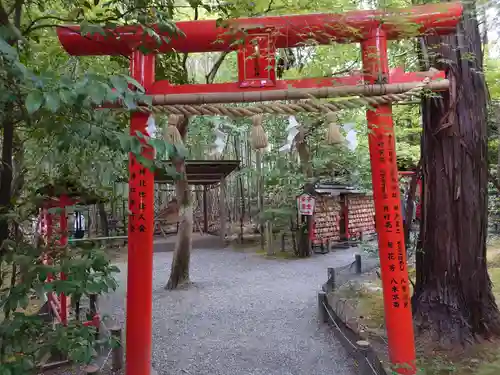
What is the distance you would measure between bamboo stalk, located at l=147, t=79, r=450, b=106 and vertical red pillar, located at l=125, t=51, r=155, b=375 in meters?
0.35

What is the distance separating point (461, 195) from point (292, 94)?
2043mm

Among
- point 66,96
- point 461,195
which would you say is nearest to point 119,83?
point 66,96

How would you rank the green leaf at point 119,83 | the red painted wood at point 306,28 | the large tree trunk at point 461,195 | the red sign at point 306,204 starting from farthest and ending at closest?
the red sign at point 306,204, the large tree trunk at point 461,195, the red painted wood at point 306,28, the green leaf at point 119,83

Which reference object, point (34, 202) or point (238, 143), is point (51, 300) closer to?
point (34, 202)

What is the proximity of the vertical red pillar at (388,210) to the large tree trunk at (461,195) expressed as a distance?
702 mm

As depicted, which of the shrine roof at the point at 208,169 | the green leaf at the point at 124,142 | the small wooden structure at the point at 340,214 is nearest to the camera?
the green leaf at the point at 124,142

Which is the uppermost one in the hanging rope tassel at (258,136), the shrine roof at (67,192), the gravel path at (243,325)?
the hanging rope tassel at (258,136)

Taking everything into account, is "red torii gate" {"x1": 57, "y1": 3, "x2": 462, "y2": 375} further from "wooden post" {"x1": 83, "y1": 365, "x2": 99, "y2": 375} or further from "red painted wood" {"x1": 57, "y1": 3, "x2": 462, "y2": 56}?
"wooden post" {"x1": 83, "y1": 365, "x2": 99, "y2": 375}

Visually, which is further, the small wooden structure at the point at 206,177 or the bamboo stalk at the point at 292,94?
the small wooden structure at the point at 206,177

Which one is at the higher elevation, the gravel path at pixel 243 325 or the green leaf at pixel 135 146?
the green leaf at pixel 135 146

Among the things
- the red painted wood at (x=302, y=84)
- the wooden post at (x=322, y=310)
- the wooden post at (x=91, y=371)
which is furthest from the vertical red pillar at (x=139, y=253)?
the wooden post at (x=322, y=310)

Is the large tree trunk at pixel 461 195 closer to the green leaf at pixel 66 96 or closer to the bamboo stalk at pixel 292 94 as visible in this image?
the bamboo stalk at pixel 292 94

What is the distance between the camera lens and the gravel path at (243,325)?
14.5 ft

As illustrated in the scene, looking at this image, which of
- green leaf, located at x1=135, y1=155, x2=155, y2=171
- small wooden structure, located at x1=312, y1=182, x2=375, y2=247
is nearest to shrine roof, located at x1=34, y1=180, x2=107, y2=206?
green leaf, located at x1=135, y1=155, x2=155, y2=171
